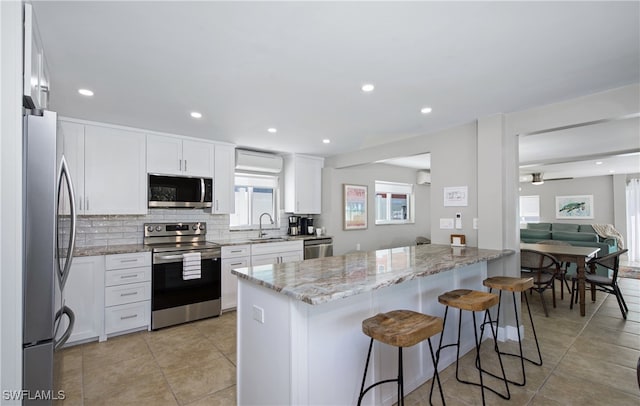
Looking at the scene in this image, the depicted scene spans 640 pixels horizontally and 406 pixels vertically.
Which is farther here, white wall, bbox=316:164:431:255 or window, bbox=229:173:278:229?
white wall, bbox=316:164:431:255

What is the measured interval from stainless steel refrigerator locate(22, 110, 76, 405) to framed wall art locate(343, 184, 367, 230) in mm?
4519

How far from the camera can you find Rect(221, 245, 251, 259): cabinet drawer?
12.7 ft

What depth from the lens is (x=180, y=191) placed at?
12.8 ft

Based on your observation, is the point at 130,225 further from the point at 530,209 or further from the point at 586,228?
the point at 530,209

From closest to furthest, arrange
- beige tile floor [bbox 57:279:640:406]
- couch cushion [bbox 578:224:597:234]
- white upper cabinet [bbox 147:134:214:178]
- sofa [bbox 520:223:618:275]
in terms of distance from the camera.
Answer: beige tile floor [bbox 57:279:640:406] < white upper cabinet [bbox 147:134:214:178] < sofa [bbox 520:223:618:275] < couch cushion [bbox 578:224:597:234]

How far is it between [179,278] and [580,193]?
10390 mm

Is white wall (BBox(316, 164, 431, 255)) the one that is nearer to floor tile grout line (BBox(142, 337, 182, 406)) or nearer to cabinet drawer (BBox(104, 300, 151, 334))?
cabinet drawer (BBox(104, 300, 151, 334))

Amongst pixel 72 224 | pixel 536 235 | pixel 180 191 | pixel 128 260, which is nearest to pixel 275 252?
pixel 180 191

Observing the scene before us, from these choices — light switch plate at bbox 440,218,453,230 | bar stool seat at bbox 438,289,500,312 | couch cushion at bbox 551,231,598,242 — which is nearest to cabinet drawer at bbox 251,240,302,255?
light switch plate at bbox 440,218,453,230

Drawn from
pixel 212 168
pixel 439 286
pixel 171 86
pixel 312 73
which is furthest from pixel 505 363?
pixel 212 168

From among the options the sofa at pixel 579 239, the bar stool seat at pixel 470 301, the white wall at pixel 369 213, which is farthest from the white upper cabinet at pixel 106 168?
the sofa at pixel 579 239

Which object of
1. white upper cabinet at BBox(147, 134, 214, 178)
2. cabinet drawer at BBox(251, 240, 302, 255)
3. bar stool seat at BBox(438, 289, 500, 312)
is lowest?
bar stool seat at BBox(438, 289, 500, 312)

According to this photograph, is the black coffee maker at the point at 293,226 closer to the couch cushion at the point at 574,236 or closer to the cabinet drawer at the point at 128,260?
the cabinet drawer at the point at 128,260

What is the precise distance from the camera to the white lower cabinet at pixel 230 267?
12.7ft
